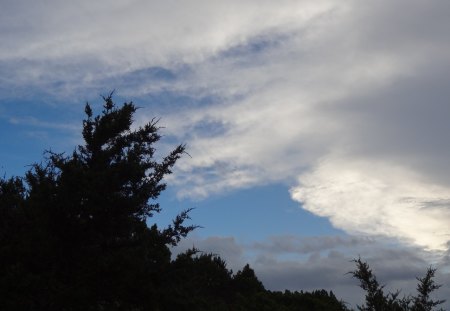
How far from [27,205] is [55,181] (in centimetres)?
148

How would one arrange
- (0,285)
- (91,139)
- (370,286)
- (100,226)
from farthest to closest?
(91,139) → (100,226) → (0,285) → (370,286)

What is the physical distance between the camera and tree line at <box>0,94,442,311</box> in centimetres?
1819

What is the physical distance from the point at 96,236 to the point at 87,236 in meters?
0.35

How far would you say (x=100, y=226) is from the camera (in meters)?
20.2

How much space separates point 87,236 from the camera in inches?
784

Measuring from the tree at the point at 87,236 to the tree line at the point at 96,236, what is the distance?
1.5 inches

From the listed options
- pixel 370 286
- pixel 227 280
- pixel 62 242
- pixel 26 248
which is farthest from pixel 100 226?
pixel 227 280

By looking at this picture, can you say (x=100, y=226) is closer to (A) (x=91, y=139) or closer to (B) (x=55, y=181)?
(B) (x=55, y=181)

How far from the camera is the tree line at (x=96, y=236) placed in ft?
59.7

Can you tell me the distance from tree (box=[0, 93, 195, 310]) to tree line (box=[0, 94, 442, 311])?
4 centimetres

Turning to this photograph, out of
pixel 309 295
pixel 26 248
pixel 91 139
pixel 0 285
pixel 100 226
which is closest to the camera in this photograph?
pixel 0 285

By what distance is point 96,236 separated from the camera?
20062 millimetres

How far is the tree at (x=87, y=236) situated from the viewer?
18047 millimetres

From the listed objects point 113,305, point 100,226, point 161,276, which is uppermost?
point 100,226
